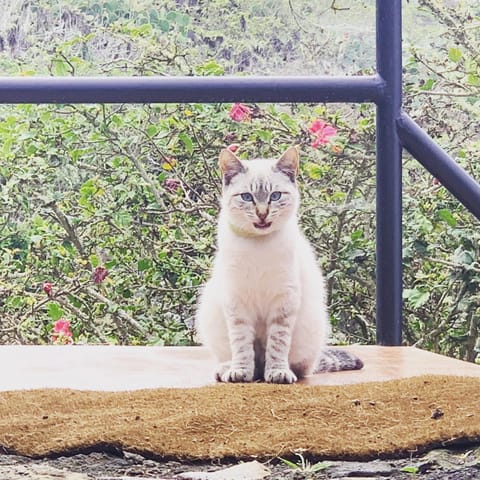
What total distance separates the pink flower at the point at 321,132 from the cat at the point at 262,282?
668mm

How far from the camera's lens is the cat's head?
169cm

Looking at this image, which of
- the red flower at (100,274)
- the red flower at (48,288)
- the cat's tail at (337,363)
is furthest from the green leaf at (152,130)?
the cat's tail at (337,363)

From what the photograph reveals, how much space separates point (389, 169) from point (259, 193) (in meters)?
0.43

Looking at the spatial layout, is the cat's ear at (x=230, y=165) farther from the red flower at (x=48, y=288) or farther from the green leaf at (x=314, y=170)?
the red flower at (x=48, y=288)

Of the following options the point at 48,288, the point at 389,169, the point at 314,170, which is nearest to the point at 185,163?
the point at 314,170

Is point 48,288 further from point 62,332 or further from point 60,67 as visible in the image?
point 60,67

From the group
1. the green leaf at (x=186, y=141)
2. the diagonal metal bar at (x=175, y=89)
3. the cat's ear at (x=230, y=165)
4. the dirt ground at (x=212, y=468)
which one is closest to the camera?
the dirt ground at (x=212, y=468)

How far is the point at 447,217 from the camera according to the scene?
7.66 feet

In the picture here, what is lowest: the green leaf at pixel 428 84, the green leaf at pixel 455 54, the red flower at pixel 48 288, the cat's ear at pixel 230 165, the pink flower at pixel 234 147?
the red flower at pixel 48 288

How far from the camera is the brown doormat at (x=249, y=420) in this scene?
1.18 m

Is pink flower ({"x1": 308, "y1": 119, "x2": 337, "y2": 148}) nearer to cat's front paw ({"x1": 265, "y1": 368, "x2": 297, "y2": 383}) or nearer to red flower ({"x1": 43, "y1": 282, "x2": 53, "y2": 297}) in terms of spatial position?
red flower ({"x1": 43, "y1": 282, "x2": 53, "y2": 297})

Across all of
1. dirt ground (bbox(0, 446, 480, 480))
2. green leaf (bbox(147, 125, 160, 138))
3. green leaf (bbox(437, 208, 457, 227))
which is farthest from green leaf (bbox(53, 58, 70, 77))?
dirt ground (bbox(0, 446, 480, 480))

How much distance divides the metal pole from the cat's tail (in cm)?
23

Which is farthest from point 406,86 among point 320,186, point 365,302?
point 365,302
